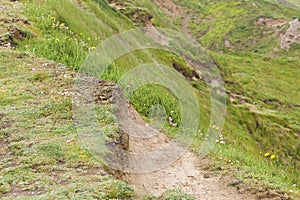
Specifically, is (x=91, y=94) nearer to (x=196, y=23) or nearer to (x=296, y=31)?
(x=296, y=31)

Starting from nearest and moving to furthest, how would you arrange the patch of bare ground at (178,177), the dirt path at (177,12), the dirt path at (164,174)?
the patch of bare ground at (178,177) → the dirt path at (164,174) → the dirt path at (177,12)

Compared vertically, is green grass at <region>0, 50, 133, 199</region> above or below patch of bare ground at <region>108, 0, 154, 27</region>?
below

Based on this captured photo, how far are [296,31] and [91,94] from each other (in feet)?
190

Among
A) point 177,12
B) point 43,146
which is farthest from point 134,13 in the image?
point 177,12

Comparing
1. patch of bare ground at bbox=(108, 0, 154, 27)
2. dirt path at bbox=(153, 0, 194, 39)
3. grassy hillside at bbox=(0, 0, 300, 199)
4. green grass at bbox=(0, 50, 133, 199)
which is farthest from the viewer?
dirt path at bbox=(153, 0, 194, 39)

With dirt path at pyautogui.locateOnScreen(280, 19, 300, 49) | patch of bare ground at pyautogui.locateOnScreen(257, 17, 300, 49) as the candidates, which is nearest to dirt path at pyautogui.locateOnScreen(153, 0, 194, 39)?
patch of bare ground at pyautogui.locateOnScreen(257, 17, 300, 49)

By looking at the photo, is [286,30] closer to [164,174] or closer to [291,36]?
[291,36]

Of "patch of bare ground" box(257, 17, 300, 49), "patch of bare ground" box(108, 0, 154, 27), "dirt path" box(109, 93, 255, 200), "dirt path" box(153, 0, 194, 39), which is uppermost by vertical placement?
"patch of bare ground" box(257, 17, 300, 49)

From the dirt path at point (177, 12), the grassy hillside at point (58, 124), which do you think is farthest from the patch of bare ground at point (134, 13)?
the dirt path at point (177, 12)

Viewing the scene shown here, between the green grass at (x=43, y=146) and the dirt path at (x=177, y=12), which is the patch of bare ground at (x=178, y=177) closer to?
the green grass at (x=43, y=146)

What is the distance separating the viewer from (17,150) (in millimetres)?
6586

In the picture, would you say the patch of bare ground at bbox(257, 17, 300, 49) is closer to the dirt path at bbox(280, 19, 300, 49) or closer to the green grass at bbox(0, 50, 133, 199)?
the dirt path at bbox(280, 19, 300, 49)

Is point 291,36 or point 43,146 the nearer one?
point 43,146

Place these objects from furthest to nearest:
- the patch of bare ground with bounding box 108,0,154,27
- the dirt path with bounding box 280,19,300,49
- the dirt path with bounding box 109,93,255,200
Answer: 1. the dirt path with bounding box 280,19,300,49
2. the patch of bare ground with bounding box 108,0,154,27
3. the dirt path with bounding box 109,93,255,200
